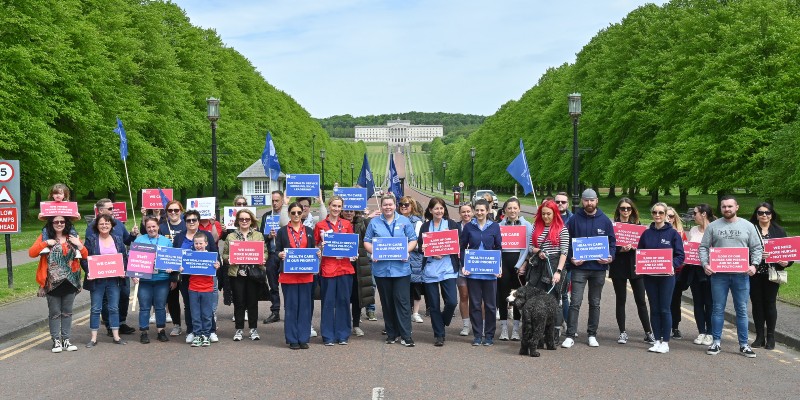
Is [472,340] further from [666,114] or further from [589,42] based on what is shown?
[589,42]

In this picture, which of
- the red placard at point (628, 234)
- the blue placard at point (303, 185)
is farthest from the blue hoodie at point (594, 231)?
the blue placard at point (303, 185)

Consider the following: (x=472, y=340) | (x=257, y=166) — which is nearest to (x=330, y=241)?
(x=472, y=340)

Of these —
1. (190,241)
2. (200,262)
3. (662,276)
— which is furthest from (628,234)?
(190,241)

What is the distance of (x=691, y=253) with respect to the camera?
1126 cm

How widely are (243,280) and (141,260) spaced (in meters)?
1.38

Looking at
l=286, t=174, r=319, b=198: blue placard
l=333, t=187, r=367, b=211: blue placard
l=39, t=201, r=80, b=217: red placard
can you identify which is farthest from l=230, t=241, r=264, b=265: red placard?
l=286, t=174, r=319, b=198: blue placard

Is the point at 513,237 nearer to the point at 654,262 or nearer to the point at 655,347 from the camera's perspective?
the point at 654,262

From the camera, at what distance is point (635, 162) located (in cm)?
4938

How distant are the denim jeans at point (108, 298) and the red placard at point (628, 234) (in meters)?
6.86

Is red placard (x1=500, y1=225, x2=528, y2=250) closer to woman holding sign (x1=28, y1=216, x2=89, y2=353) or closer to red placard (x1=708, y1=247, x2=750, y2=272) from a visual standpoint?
red placard (x1=708, y1=247, x2=750, y2=272)

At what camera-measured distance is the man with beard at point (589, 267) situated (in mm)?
10680

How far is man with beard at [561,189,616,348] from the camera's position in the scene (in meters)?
10.7

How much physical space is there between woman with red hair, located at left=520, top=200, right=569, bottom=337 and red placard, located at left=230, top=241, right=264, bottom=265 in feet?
12.1

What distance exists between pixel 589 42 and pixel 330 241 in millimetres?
58341
